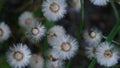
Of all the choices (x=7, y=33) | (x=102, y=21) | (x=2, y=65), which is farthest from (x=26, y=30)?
(x=102, y=21)

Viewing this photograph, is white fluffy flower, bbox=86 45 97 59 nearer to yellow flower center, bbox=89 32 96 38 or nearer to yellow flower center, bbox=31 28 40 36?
yellow flower center, bbox=89 32 96 38

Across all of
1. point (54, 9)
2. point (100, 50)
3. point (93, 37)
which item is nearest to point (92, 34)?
point (93, 37)

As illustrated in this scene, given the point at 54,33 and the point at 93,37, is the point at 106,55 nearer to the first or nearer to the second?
the point at 93,37

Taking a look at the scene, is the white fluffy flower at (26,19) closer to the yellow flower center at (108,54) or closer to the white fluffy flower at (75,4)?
the white fluffy flower at (75,4)

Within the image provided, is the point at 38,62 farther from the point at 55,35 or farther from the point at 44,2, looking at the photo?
the point at 44,2

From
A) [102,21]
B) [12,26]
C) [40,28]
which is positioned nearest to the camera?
[40,28]

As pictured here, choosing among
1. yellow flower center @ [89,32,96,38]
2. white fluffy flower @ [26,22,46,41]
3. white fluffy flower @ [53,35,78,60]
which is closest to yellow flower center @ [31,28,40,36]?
white fluffy flower @ [26,22,46,41]

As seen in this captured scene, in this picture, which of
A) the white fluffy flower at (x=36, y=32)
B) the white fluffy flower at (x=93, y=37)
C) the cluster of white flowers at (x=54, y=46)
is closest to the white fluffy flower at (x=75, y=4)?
the cluster of white flowers at (x=54, y=46)
